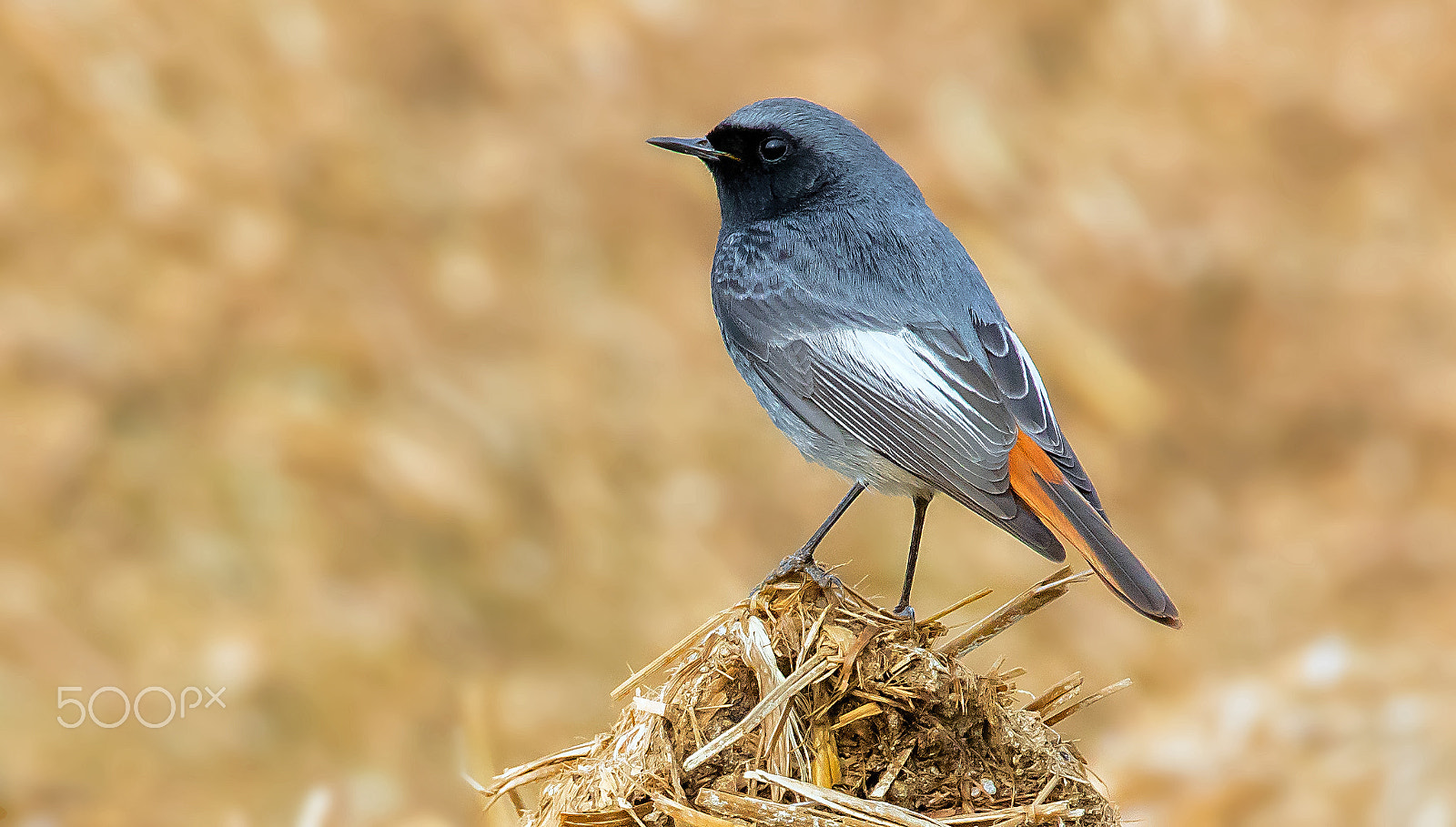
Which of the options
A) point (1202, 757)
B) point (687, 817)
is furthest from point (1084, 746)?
point (687, 817)

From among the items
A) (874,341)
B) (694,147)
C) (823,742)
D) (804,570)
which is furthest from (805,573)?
(694,147)

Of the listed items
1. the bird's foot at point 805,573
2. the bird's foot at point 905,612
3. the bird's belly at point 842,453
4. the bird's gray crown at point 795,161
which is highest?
the bird's gray crown at point 795,161

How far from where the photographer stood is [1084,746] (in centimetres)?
481

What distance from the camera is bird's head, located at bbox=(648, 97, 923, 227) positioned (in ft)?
10.5

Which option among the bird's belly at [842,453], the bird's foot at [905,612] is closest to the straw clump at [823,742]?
the bird's foot at [905,612]

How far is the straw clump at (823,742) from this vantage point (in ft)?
7.02

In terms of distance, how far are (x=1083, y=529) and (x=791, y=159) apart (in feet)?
4.19

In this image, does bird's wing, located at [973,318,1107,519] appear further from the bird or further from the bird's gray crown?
the bird's gray crown

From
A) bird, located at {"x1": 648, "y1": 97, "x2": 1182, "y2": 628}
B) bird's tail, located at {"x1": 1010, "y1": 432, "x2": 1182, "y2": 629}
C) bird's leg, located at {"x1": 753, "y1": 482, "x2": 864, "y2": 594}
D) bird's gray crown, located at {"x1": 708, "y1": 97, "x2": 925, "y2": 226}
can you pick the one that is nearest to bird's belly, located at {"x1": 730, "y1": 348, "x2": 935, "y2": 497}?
bird, located at {"x1": 648, "y1": 97, "x2": 1182, "y2": 628}

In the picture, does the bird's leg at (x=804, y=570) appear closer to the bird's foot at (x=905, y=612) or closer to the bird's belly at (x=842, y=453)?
the bird's foot at (x=905, y=612)

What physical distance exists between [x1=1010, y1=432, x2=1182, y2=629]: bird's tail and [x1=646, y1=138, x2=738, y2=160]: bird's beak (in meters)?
1.08

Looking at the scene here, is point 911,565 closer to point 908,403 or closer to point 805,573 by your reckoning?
point 805,573

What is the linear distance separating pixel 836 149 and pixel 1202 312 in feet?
9.75

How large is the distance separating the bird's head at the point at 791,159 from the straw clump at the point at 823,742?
1262 mm
